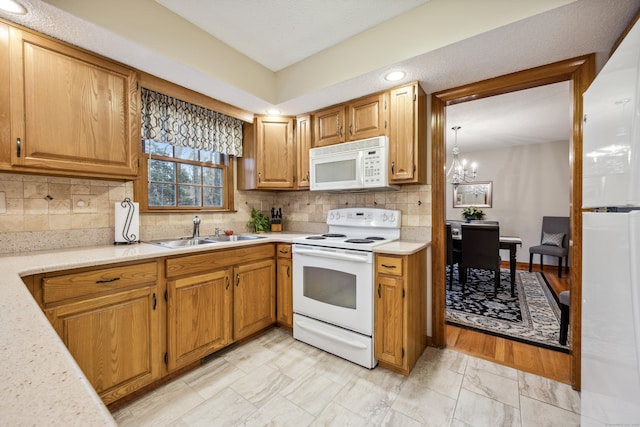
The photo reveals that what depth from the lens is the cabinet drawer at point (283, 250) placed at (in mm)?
2441

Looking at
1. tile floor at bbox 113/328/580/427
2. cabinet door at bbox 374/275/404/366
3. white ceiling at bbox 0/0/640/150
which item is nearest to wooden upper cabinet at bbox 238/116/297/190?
white ceiling at bbox 0/0/640/150

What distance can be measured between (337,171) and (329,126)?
0.47 m


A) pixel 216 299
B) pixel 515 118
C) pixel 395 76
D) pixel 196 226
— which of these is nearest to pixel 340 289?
pixel 216 299

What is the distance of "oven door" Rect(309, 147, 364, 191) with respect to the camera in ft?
7.54

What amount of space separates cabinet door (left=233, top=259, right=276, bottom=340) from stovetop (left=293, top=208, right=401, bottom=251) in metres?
0.43

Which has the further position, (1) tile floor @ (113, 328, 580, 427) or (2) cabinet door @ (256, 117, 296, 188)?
(2) cabinet door @ (256, 117, 296, 188)

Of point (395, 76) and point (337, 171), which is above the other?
point (395, 76)

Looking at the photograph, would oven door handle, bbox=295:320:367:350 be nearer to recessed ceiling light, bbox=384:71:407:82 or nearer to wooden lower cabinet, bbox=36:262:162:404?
wooden lower cabinet, bbox=36:262:162:404

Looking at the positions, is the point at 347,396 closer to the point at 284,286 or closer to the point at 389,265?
the point at 389,265

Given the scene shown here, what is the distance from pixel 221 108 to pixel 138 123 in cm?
78

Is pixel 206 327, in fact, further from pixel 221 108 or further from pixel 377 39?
pixel 377 39

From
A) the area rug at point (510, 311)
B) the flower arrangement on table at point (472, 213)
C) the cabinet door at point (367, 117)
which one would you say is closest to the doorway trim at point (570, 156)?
the cabinet door at point (367, 117)

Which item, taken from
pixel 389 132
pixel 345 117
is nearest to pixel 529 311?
pixel 389 132

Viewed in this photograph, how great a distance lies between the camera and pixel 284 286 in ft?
8.09
